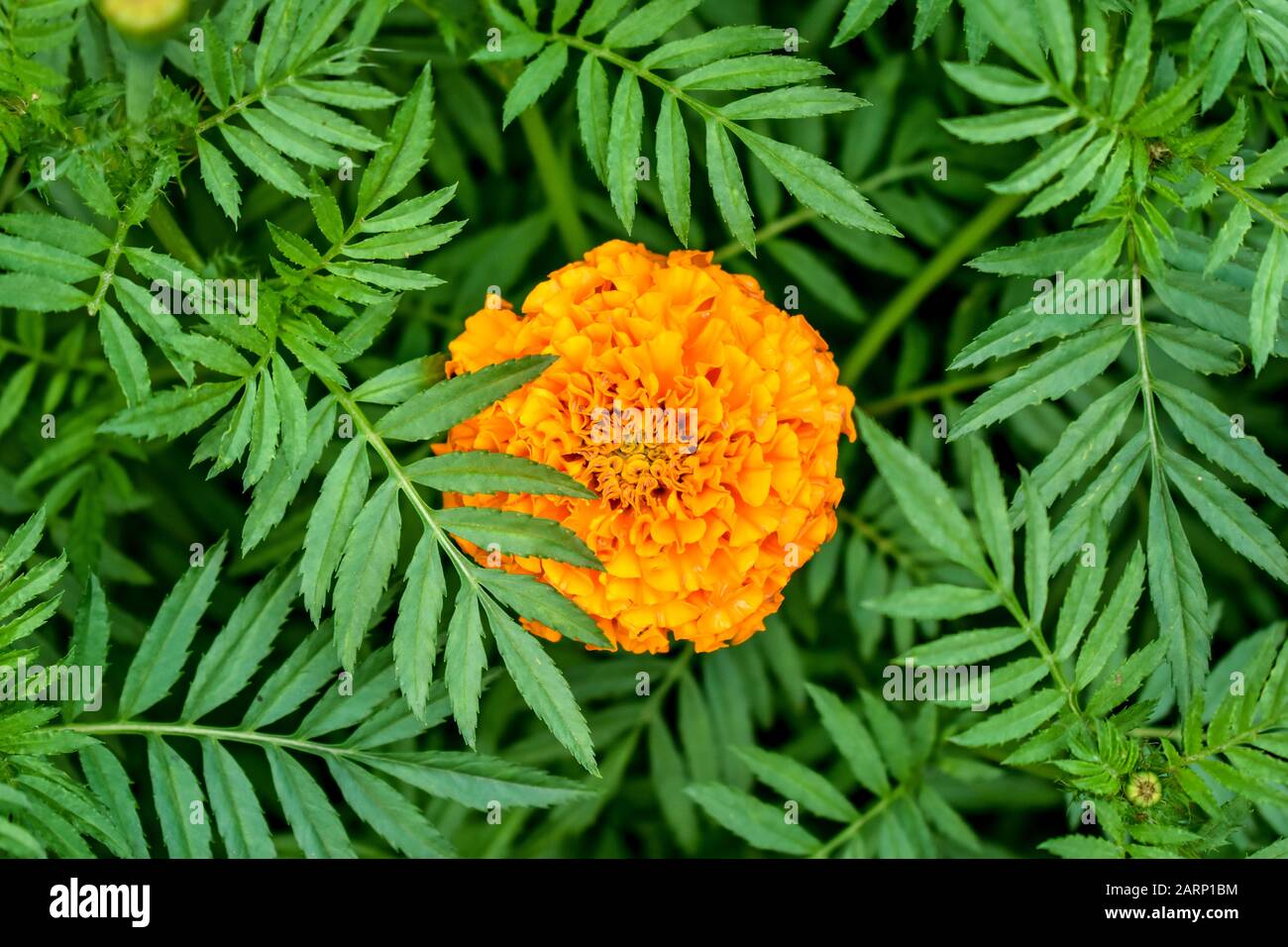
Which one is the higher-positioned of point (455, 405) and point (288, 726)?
point (455, 405)

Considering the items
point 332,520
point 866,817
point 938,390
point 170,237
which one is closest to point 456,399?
point 332,520

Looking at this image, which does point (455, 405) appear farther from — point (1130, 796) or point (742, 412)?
point (1130, 796)

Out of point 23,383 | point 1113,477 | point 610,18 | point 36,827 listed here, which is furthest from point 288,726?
point 1113,477

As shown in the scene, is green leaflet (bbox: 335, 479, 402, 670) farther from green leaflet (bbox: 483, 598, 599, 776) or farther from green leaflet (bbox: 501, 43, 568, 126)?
green leaflet (bbox: 501, 43, 568, 126)

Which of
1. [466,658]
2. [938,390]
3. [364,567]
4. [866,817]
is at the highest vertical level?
[938,390]

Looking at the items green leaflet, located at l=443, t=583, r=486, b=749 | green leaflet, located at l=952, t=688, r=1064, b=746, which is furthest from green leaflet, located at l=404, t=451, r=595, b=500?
green leaflet, located at l=952, t=688, r=1064, b=746

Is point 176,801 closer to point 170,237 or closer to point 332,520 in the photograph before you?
point 332,520
